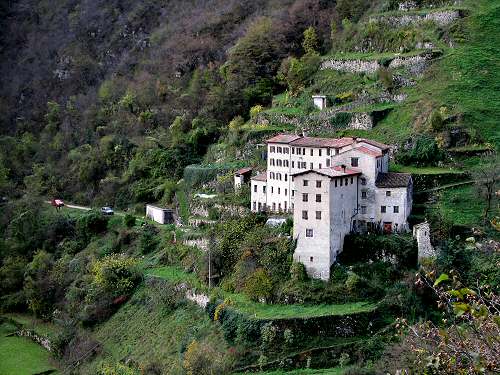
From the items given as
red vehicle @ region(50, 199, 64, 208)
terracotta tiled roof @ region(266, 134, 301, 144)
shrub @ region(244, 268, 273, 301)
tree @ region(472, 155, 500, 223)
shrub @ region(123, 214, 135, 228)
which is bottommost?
shrub @ region(244, 268, 273, 301)

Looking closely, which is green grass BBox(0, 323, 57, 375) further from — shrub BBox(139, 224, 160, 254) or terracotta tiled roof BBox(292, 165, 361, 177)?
terracotta tiled roof BBox(292, 165, 361, 177)

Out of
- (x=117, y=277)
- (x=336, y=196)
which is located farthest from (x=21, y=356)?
(x=336, y=196)

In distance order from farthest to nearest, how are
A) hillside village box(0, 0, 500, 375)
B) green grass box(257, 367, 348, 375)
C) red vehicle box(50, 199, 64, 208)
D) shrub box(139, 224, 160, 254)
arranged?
red vehicle box(50, 199, 64, 208), shrub box(139, 224, 160, 254), hillside village box(0, 0, 500, 375), green grass box(257, 367, 348, 375)

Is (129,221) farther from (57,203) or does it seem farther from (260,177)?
(260,177)

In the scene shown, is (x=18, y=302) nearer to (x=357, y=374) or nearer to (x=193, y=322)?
(x=193, y=322)

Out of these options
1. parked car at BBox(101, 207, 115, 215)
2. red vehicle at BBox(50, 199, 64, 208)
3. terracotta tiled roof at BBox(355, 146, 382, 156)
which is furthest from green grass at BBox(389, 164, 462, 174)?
red vehicle at BBox(50, 199, 64, 208)

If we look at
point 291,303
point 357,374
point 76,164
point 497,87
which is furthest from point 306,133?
point 76,164

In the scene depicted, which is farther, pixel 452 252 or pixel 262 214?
pixel 262 214
